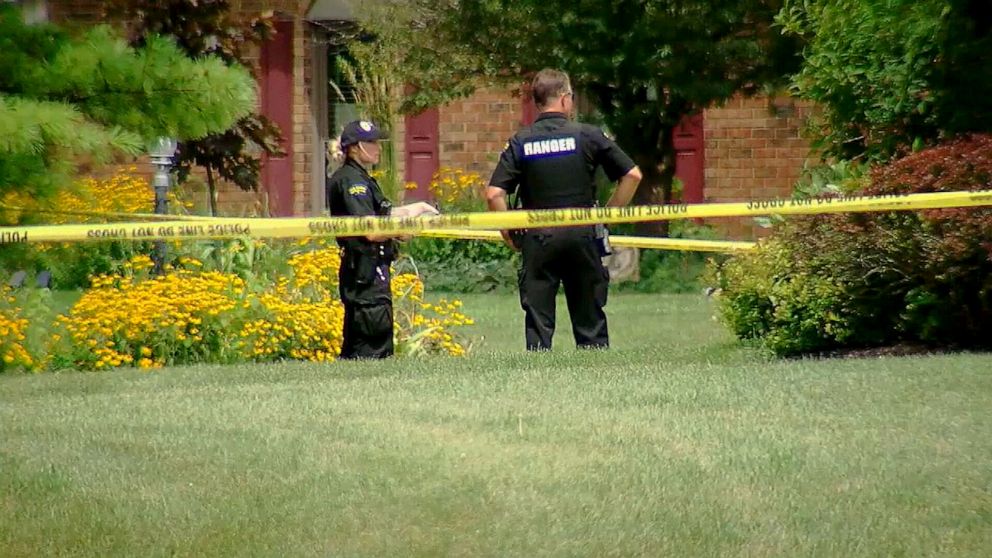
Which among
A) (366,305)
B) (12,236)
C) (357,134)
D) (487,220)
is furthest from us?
(366,305)

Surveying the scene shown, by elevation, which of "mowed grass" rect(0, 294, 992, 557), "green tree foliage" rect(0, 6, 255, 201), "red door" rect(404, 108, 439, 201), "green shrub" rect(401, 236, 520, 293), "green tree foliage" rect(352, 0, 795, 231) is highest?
"green tree foliage" rect(352, 0, 795, 231)

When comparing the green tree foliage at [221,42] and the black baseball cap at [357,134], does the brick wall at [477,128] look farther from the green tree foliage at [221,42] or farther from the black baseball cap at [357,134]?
the black baseball cap at [357,134]

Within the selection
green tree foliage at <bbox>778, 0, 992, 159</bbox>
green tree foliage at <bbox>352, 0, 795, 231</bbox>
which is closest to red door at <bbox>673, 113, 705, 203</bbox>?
green tree foliage at <bbox>352, 0, 795, 231</bbox>

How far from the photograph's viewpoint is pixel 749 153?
902 inches

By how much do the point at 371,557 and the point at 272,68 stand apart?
60.8 feet

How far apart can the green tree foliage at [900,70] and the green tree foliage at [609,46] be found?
686 centimetres

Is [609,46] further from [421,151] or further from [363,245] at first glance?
[363,245]

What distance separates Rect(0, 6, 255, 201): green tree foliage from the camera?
6.74 meters

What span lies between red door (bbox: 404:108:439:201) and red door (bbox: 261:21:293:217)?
62.7 inches

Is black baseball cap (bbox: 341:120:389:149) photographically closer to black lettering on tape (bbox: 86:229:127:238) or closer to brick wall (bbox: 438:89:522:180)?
black lettering on tape (bbox: 86:229:127:238)

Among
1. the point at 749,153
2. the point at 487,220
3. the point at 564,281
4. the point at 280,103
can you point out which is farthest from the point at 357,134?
the point at 280,103

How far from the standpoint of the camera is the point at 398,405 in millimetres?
7965

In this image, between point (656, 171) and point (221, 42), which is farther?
point (656, 171)

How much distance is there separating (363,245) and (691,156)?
1306cm
